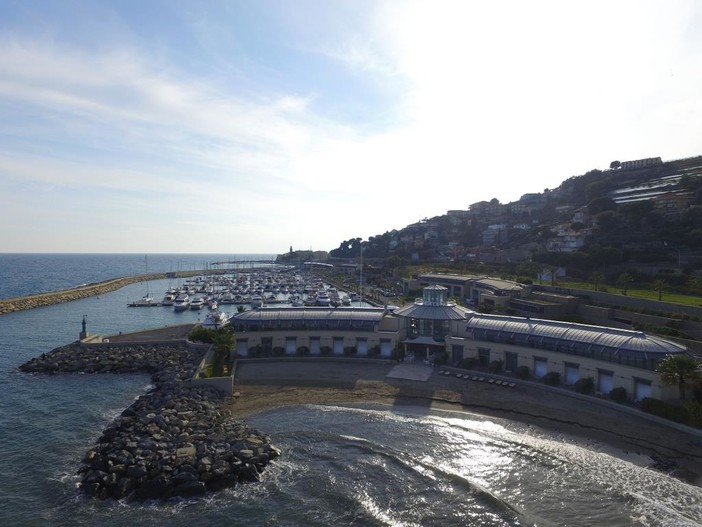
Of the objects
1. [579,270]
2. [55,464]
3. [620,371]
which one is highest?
[579,270]

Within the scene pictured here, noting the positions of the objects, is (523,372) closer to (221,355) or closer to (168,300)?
(221,355)

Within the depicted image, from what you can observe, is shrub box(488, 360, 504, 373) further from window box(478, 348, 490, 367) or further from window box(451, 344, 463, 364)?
window box(451, 344, 463, 364)

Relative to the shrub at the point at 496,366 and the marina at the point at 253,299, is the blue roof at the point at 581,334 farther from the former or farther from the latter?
the marina at the point at 253,299

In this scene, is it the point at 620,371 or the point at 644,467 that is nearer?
the point at 644,467

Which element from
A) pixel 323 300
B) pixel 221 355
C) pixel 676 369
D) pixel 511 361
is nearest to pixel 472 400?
pixel 511 361

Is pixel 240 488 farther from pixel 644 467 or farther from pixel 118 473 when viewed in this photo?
pixel 644 467

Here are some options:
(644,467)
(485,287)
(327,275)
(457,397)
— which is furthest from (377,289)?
(644,467)

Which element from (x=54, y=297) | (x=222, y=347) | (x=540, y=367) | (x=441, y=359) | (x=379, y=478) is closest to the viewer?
(x=379, y=478)
